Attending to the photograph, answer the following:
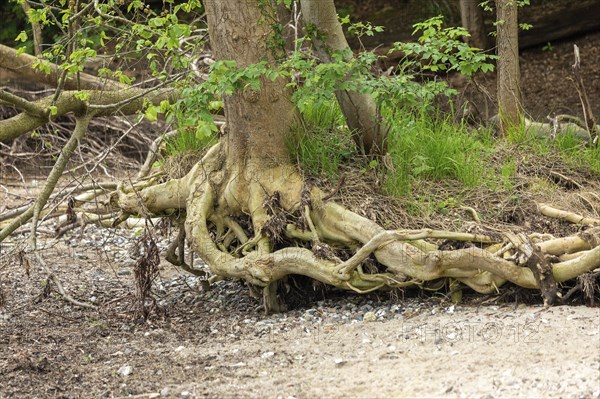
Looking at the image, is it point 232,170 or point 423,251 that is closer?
point 423,251

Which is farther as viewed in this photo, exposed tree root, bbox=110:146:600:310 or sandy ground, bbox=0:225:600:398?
exposed tree root, bbox=110:146:600:310

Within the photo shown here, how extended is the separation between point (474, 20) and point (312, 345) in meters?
8.98

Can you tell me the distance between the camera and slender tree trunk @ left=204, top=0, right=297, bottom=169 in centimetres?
681

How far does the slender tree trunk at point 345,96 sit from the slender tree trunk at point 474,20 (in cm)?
702

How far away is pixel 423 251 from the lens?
6438mm

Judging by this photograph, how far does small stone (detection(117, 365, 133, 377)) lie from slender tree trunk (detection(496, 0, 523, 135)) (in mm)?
4188

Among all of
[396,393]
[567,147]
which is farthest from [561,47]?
[396,393]

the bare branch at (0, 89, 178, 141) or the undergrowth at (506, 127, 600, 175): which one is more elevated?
the bare branch at (0, 89, 178, 141)

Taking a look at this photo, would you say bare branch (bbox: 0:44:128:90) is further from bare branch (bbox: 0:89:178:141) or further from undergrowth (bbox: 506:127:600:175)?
undergrowth (bbox: 506:127:600:175)

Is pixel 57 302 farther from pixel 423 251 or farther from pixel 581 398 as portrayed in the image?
pixel 581 398

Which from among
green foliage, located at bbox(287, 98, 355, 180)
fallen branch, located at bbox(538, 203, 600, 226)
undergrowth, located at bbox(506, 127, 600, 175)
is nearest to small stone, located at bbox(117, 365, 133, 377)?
green foliage, located at bbox(287, 98, 355, 180)

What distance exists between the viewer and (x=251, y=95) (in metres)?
6.87

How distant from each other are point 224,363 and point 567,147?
370 centimetres

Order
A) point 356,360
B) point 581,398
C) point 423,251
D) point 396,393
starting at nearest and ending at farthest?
point 581,398
point 396,393
point 356,360
point 423,251
